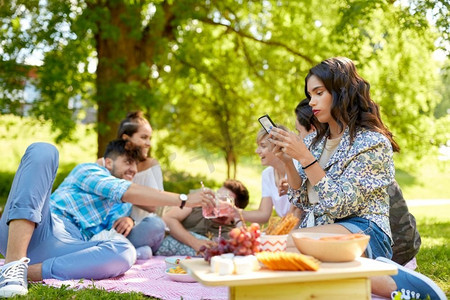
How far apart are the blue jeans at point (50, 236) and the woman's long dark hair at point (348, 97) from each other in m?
1.59

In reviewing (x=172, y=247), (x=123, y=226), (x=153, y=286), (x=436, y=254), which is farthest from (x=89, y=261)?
(x=436, y=254)

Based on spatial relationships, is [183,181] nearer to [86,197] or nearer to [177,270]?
[86,197]

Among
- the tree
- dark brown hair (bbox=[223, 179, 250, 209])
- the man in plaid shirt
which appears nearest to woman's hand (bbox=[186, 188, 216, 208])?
the man in plaid shirt

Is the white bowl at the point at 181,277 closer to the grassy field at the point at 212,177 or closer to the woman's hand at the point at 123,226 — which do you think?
the grassy field at the point at 212,177

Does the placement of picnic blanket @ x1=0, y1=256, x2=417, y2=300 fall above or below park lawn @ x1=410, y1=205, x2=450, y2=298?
below

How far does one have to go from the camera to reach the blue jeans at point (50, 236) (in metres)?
3.05

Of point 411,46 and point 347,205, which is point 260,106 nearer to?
point 411,46

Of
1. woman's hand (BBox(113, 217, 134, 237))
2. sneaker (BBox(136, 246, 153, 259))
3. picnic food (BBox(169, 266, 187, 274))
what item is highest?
woman's hand (BBox(113, 217, 134, 237))

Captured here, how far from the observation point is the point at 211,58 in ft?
33.4

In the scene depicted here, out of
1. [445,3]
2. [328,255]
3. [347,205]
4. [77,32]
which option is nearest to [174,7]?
[77,32]

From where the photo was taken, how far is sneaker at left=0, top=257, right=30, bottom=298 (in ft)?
9.40

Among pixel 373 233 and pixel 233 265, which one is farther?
pixel 373 233

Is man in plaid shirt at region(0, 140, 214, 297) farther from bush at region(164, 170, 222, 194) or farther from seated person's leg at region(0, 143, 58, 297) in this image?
bush at region(164, 170, 222, 194)

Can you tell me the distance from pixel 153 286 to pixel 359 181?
1.39m
